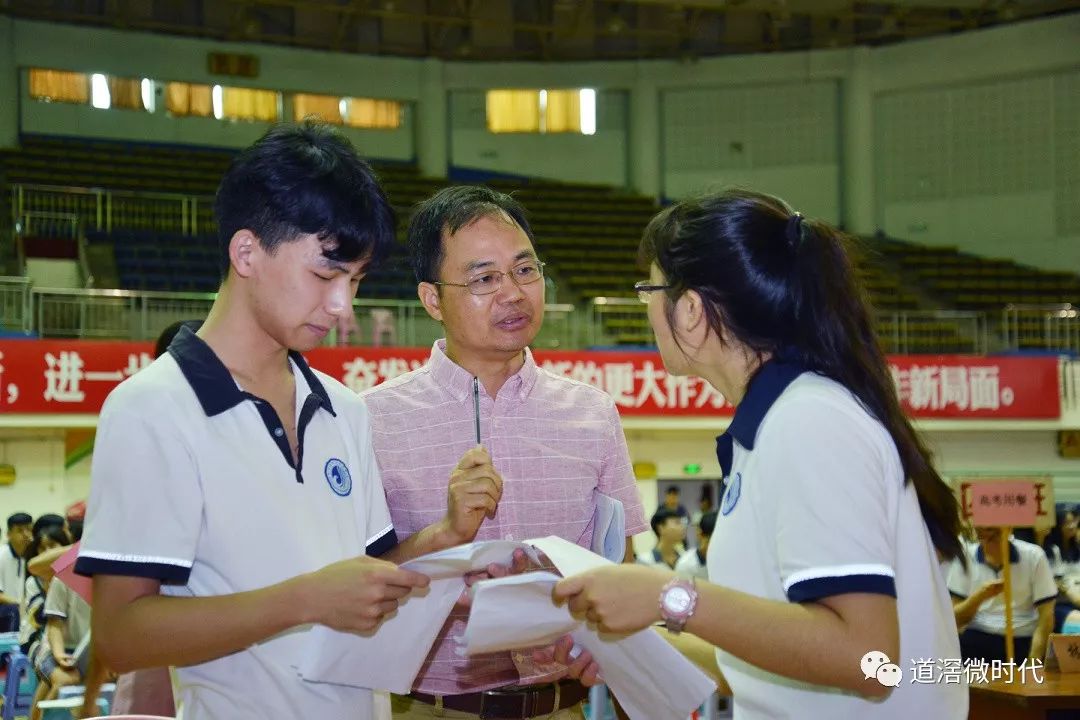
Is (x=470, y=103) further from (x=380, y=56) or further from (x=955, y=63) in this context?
(x=955, y=63)

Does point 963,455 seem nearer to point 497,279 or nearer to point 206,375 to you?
point 497,279

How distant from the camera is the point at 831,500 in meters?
1.45

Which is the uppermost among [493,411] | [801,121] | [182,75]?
[182,75]

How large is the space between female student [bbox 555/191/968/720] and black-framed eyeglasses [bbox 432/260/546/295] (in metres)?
0.73

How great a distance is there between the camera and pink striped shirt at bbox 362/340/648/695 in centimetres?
247

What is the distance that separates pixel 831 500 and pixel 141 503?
92 cm

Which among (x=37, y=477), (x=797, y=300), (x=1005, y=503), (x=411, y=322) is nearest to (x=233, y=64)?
(x=411, y=322)

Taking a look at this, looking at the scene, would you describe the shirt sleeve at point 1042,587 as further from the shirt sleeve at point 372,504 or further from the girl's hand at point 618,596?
the girl's hand at point 618,596

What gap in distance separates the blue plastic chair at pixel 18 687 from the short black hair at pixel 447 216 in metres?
4.31

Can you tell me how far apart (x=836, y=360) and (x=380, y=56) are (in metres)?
17.7

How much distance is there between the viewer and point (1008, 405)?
12.0 m

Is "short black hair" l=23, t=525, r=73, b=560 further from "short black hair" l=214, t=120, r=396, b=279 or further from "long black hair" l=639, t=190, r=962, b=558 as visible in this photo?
"long black hair" l=639, t=190, r=962, b=558

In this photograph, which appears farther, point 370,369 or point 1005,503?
point 370,369

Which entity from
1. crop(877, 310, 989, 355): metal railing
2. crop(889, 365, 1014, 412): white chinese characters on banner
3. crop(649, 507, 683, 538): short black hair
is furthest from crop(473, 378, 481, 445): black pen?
crop(877, 310, 989, 355): metal railing
